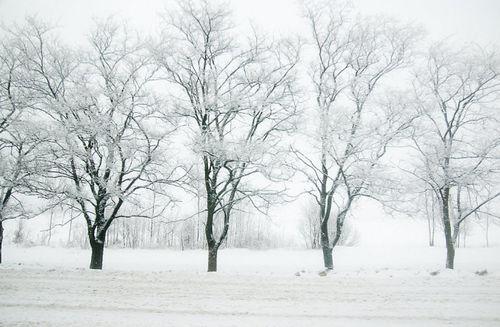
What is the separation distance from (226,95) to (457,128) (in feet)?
36.8

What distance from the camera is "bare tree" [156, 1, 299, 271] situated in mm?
15445

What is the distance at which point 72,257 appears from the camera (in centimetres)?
3112

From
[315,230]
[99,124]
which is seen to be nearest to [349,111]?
[99,124]

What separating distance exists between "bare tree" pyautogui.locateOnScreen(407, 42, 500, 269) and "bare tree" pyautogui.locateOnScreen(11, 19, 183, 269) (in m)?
11.8

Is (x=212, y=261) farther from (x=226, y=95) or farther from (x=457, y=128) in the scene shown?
(x=457, y=128)

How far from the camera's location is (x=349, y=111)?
16969 mm

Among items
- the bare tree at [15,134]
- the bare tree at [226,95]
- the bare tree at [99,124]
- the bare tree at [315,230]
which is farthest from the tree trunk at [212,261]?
the bare tree at [315,230]

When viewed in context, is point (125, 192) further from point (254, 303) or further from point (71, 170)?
point (254, 303)

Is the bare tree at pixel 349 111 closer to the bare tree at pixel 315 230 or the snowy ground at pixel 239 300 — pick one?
the snowy ground at pixel 239 300

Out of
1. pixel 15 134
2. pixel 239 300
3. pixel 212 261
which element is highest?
pixel 15 134

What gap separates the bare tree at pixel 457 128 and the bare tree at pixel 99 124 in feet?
38.9

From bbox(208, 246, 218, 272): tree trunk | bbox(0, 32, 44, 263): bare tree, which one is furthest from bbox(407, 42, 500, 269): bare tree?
bbox(0, 32, 44, 263): bare tree

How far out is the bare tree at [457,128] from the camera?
16.7 m

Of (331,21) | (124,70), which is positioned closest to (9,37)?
(124,70)
